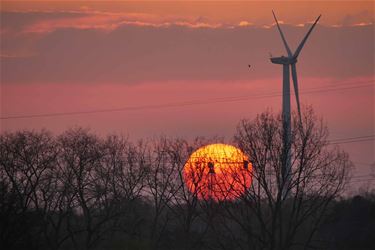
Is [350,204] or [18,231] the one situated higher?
[350,204]

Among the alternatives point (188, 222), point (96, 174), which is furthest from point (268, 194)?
point (96, 174)

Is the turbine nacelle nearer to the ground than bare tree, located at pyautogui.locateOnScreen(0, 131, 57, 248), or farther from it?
farther from it

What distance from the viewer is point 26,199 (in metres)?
85.4

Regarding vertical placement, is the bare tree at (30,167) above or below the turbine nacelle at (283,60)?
below

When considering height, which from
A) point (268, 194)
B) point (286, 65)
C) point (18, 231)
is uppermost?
point (286, 65)

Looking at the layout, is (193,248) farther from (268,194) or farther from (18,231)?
(18,231)

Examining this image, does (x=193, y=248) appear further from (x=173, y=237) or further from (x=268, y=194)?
(x=268, y=194)

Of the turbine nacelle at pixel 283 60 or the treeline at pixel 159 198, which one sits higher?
the turbine nacelle at pixel 283 60

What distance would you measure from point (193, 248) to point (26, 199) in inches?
687

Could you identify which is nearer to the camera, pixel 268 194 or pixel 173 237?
pixel 268 194

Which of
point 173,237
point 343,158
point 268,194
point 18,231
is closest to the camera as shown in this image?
point 18,231

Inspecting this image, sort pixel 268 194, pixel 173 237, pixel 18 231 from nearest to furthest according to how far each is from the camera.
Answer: pixel 18 231 → pixel 268 194 → pixel 173 237

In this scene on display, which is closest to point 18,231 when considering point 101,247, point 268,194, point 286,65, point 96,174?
point 268,194

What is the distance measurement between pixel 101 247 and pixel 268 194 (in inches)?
869
